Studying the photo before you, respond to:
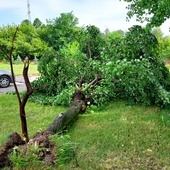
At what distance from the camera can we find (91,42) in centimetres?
765

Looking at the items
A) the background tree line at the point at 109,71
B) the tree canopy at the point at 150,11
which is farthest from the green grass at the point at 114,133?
the tree canopy at the point at 150,11

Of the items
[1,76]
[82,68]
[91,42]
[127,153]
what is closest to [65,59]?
[82,68]

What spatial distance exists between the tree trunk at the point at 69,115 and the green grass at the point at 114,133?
132 millimetres

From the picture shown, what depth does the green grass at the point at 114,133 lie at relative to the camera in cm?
338

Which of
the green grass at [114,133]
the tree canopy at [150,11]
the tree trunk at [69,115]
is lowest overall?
the green grass at [114,133]

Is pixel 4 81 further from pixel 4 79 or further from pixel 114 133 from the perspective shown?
pixel 114 133

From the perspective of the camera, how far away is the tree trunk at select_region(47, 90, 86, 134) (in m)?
4.24

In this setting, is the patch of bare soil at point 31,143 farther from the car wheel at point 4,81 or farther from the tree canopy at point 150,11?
the car wheel at point 4,81

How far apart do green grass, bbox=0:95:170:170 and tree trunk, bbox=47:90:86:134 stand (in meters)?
0.13

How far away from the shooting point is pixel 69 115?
192 inches

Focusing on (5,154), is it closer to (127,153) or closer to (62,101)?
(127,153)

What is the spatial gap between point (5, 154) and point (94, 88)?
3557 millimetres

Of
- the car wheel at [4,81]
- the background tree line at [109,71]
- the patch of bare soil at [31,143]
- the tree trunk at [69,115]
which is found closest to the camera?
the patch of bare soil at [31,143]

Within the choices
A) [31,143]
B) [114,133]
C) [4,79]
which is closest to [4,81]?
[4,79]
